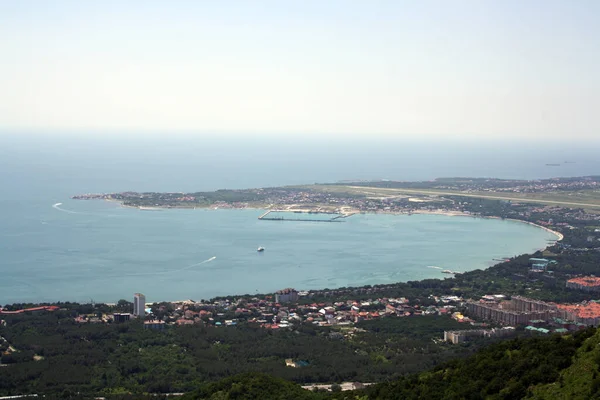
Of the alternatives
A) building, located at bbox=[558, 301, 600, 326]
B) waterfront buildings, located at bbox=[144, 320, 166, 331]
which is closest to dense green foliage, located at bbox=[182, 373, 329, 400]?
waterfront buildings, located at bbox=[144, 320, 166, 331]

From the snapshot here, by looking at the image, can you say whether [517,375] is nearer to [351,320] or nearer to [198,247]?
[351,320]

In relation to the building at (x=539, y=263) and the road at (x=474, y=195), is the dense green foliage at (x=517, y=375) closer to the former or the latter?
the building at (x=539, y=263)

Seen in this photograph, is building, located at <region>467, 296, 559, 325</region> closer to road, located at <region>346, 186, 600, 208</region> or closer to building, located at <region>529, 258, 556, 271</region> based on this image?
building, located at <region>529, 258, 556, 271</region>

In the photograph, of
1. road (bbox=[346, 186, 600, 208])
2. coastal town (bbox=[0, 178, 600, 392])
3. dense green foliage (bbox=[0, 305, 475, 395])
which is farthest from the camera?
road (bbox=[346, 186, 600, 208])

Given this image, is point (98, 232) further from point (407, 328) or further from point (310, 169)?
point (310, 169)

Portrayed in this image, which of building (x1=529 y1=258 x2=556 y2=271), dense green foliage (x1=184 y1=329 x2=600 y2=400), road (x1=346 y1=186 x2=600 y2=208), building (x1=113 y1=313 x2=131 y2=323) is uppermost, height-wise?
road (x1=346 y1=186 x2=600 y2=208)

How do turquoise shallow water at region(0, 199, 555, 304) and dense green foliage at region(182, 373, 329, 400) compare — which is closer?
dense green foliage at region(182, 373, 329, 400)
